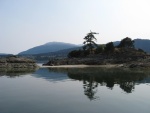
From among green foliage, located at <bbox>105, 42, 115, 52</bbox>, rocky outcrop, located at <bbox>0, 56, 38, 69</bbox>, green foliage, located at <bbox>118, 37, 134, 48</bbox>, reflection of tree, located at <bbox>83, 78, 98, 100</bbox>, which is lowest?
reflection of tree, located at <bbox>83, 78, 98, 100</bbox>

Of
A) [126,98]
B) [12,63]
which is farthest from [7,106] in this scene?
[12,63]

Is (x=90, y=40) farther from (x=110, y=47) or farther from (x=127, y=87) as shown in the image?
(x=127, y=87)

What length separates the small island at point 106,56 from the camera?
335ft

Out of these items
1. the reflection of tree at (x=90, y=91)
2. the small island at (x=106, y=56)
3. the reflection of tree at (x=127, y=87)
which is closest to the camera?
the reflection of tree at (x=90, y=91)

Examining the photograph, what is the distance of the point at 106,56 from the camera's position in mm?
110500

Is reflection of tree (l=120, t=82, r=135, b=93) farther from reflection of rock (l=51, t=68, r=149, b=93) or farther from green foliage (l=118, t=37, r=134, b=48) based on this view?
green foliage (l=118, t=37, r=134, b=48)

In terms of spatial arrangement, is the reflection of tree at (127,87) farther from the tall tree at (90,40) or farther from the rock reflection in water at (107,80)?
the tall tree at (90,40)

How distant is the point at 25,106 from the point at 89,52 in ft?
322

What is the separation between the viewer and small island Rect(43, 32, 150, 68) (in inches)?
4021

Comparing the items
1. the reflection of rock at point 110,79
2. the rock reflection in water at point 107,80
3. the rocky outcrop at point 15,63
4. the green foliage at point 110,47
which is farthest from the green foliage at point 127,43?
the rock reflection in water at point 107,80

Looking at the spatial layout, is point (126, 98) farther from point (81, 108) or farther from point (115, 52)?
Result: point (115, 52)

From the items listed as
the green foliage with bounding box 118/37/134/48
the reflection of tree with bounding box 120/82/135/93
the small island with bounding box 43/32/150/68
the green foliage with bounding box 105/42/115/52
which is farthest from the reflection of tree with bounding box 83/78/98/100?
the green foliage with bounding box 118/37/134/48

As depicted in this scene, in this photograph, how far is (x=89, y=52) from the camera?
120 metres

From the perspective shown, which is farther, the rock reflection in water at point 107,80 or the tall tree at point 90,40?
the tall tree at point 90,40
